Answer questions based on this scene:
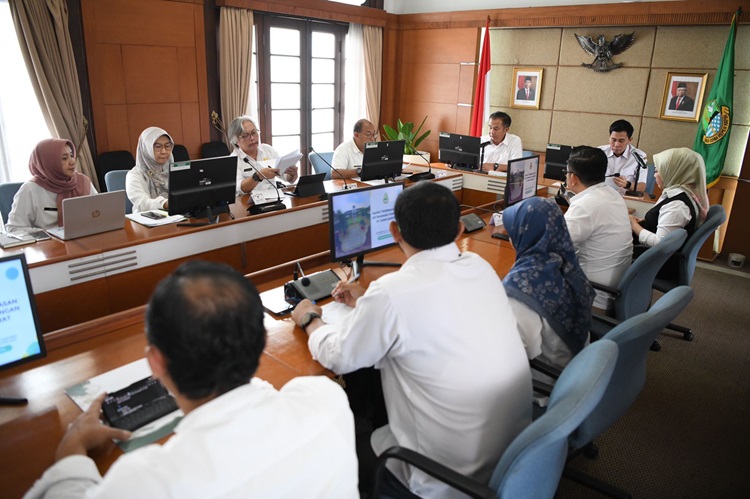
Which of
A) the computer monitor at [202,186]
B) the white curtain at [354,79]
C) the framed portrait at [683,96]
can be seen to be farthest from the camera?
the white curtain at [354,79]

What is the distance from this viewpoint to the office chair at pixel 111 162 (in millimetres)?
4637

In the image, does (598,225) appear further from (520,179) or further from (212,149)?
(212,149)

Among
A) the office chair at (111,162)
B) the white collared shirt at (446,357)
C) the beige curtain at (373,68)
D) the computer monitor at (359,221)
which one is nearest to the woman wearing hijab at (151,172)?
the office chair at (111,162)

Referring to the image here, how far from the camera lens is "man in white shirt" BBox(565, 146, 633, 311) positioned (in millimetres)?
2703

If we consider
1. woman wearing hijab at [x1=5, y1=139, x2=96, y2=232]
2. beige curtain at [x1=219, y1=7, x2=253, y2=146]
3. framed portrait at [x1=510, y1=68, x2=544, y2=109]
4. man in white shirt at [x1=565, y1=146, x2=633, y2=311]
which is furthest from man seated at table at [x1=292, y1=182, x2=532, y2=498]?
framed portrait at [x1=510, y1=68, x2=544, y2=109]

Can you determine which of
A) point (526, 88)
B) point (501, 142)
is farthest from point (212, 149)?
point (526, 88)

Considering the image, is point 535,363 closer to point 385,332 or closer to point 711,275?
point 385,332

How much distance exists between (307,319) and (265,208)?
5.40 feet

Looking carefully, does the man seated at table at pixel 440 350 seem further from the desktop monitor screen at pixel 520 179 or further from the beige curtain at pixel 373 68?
the beige curtain at pixel 373 68

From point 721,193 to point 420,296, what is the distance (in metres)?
5.08

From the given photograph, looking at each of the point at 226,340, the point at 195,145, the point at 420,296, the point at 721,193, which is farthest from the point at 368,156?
the point at 721,193

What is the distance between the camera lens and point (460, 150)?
4.69 meters

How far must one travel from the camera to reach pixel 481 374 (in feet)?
4.49

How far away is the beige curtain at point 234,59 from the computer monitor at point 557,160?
322 centimetres
